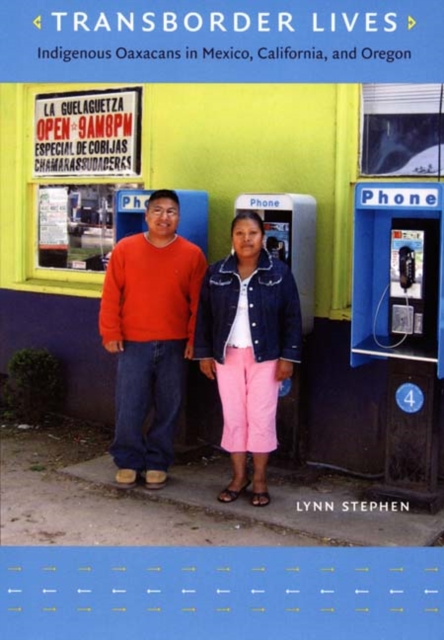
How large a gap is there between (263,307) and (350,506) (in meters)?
1.14

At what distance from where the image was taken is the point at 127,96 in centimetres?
595

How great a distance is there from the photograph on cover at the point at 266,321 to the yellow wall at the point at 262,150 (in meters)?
0.01

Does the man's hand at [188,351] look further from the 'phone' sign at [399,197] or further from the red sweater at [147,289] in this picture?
the 'phone' sign at [399,197]

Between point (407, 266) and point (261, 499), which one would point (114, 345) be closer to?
point (261, 499)

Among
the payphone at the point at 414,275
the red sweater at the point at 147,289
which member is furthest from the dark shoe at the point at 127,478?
the payphone at the point at 414,275

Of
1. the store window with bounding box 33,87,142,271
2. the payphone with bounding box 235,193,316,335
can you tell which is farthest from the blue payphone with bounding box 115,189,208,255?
the store window with bounding box 33,87,142,271

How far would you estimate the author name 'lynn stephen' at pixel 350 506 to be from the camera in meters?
4.56

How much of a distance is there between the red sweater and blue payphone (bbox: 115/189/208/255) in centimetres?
46

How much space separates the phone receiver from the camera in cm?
439

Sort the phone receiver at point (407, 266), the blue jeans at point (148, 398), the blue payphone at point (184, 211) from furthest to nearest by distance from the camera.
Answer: the blue payphone at point (184, 211), the blue jeans at point (148, 398), the phone receiver at point (407, 266)

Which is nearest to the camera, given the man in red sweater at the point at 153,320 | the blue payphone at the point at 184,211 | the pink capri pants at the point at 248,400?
the pink capri pants at the point at 248,400

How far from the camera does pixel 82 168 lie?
20.8 ft

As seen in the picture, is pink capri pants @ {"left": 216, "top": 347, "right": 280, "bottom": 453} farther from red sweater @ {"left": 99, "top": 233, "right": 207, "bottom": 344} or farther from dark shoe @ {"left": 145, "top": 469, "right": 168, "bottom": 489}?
dark shoe @ {"left": 145, "top": 469, "right": 168, "bottom": 489}

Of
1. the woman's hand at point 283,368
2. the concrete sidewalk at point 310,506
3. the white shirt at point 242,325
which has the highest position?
the white shirt at point 242,325
